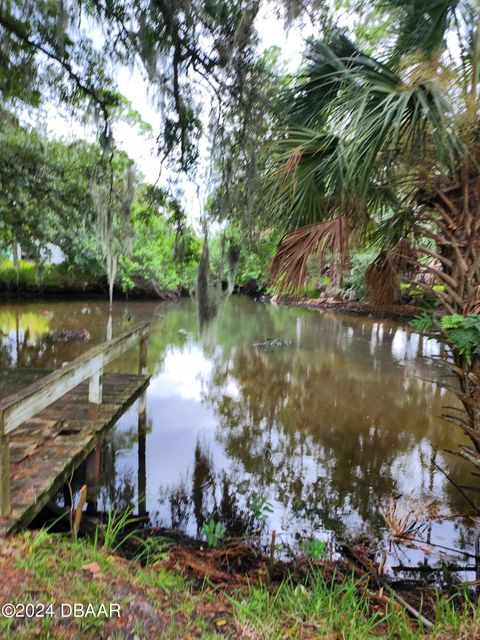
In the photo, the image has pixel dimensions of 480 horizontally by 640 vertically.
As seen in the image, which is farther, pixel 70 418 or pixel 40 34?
pixel 40 34

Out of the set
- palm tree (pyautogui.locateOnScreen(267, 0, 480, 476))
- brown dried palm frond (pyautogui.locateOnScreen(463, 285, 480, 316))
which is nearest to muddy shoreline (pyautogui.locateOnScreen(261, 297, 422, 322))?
palm tree (pyautogui.locateOnScreen(267, 0, 480, 476))

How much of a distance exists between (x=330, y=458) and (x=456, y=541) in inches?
81.7

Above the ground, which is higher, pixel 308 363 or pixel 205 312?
pixel 205 312

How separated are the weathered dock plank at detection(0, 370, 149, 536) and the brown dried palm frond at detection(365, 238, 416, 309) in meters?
3.25

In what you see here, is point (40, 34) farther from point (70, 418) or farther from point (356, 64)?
point (70, 418)

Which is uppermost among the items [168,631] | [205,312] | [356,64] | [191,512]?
[356,64]

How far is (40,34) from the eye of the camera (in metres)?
5.33

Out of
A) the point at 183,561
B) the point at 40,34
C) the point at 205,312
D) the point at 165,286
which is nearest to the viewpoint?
the point at 183,561

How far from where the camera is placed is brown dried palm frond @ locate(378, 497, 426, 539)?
13.5 ft

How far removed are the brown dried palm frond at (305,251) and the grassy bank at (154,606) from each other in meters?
2.39

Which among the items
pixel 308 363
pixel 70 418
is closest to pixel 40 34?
pixel 70 418

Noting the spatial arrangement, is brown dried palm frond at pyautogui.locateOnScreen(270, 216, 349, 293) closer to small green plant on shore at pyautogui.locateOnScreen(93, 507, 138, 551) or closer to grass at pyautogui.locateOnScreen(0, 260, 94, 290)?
small green plant on shore at pyautogui.locateOnScreen(93, 507, 138, 551)

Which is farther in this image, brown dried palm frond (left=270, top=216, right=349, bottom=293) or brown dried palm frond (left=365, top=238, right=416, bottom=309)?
brown dried palm frond (left=365, top=238, right=416, bottom=309)

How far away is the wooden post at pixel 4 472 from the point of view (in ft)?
8.25
